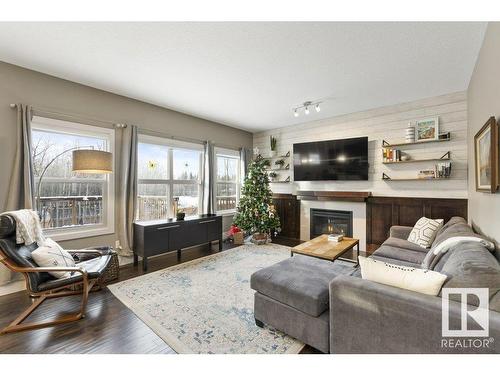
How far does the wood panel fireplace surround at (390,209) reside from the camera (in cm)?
365

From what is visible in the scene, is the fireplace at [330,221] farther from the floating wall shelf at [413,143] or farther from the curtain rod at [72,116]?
the curtain rod at [72,116]

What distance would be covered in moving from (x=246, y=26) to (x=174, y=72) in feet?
4.23

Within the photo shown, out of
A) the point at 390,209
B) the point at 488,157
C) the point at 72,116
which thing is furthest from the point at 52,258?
A: the point at 390,209

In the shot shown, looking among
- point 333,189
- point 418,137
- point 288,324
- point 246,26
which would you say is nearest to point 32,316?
point 288,324

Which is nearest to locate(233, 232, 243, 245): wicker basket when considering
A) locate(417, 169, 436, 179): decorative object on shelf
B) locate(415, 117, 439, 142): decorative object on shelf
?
locate(417, 169, 436, 179): decorative object on shelf

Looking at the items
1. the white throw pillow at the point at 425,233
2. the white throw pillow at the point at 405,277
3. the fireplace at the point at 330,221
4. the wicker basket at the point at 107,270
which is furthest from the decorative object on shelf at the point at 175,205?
the white throw pillow at the point at 425,233

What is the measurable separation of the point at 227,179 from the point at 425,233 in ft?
13.3

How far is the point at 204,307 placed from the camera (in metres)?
2.38

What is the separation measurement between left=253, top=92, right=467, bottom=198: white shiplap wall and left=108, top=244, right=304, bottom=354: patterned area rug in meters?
2.54

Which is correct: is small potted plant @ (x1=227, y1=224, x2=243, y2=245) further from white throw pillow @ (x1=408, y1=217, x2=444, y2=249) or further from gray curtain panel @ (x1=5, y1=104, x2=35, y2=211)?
gray curtain panel @ (x1=5, y1=104, x2=35, y2=211)

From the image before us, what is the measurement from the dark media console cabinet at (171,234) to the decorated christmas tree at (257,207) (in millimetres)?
826

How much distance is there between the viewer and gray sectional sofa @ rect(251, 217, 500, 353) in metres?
1.18

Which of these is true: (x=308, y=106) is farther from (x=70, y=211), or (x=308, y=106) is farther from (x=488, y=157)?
(x=70, y=211)

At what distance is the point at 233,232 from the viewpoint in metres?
5.13
